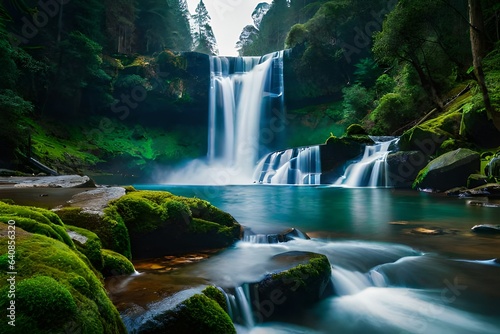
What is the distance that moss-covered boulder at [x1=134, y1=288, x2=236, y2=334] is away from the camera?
252cm

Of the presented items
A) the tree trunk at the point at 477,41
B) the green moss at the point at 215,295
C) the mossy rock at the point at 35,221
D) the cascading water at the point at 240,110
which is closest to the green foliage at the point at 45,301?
the mossy rock at the point at 35,221

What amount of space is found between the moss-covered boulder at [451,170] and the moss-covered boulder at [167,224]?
421 inches

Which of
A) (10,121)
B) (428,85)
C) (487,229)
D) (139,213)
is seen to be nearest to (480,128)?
(428,85)

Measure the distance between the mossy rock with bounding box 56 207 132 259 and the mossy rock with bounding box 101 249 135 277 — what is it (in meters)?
0.44

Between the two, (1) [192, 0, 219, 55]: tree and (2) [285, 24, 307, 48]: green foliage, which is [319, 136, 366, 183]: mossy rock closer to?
(2) [285, 24, 307, 48]: green foliage

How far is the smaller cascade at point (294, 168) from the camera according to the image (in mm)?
19500

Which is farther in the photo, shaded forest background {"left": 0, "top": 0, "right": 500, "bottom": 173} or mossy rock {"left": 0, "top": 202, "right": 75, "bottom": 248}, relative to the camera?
shaded forest background {"left": 0, "top": 0, "right": 500, "bottom": 173}

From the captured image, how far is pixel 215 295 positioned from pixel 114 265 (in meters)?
1.23

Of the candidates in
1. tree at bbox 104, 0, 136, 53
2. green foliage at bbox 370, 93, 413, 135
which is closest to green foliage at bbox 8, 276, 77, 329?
green foliage at bbox 370, 93, 413, 135

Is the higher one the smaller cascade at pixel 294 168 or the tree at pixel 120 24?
the tree at pixel 120 24

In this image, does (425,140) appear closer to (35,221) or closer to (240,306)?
(240,306)

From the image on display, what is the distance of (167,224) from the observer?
16.6ft


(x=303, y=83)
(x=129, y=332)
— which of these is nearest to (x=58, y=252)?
(x=129, y=332)

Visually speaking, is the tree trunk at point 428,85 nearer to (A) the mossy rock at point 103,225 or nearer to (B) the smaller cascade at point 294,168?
(B) the smaller cascade at point 294,168
